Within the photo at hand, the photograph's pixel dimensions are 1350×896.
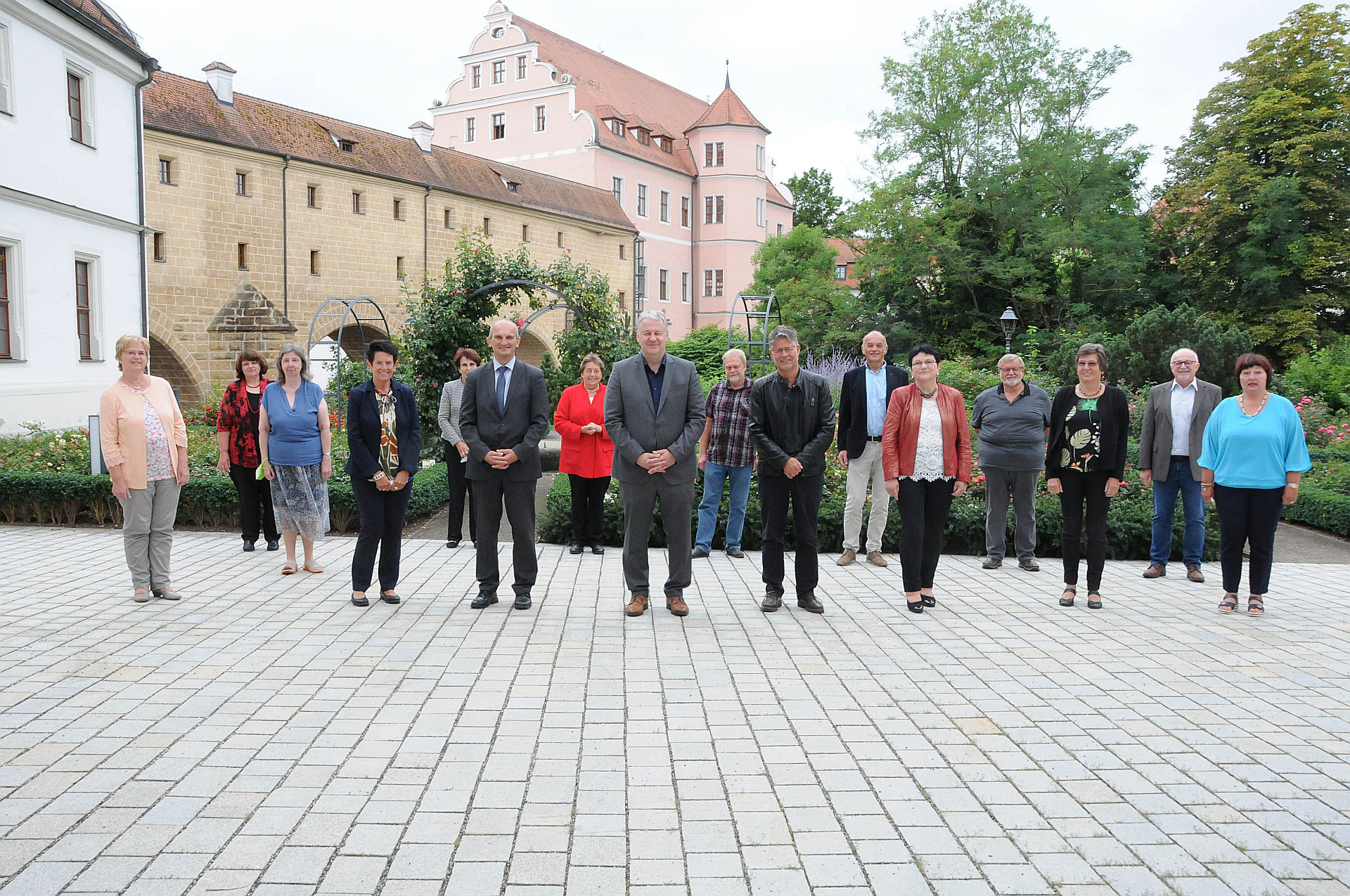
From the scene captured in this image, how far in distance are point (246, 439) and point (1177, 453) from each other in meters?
7.95

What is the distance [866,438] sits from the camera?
8.31 metres

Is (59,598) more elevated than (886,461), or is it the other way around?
(886,461)

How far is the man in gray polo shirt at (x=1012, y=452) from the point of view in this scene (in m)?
8.25

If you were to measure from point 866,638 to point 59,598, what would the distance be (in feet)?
18.1

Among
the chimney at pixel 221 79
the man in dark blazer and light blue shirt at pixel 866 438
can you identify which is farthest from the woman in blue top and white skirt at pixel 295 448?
the chimney at pixel 221 79

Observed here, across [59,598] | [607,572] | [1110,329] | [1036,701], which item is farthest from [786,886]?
[1110,329]

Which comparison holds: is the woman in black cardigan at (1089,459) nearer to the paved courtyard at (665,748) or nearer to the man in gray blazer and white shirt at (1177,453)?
the paved courtyard at (665,748)

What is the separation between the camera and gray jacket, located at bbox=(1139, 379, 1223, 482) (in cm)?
787

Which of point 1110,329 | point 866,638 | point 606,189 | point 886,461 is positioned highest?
point 606,189

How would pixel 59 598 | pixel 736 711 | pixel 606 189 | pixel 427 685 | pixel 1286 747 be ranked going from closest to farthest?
pixel 1286 747
pixel 736 711
pixel 427 685
pixel 59 598
pixel 606 189

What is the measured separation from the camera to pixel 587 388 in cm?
877

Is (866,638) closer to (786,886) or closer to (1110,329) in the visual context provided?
(786,886)

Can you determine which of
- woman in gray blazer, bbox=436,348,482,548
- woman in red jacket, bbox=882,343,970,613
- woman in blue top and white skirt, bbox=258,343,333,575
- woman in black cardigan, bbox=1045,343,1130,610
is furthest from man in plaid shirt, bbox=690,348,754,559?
woman in blue top and white skirt, bbox=258,343,333,575

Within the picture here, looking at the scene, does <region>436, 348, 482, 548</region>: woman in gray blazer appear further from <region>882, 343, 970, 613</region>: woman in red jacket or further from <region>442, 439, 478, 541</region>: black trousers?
<region>882, 343, 970, 613</region>: woman in red jacket
